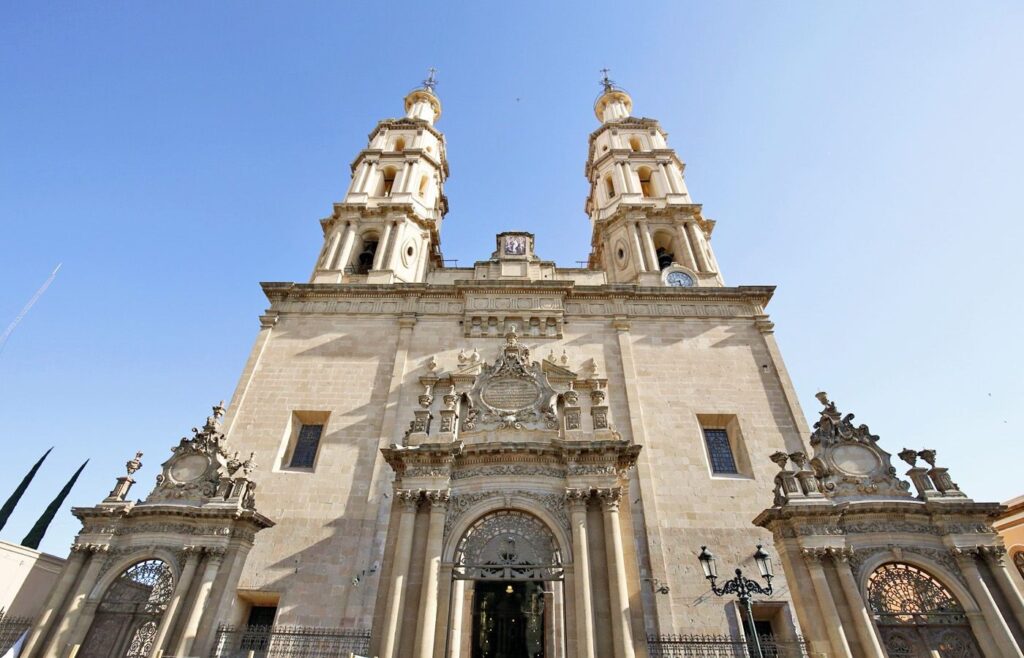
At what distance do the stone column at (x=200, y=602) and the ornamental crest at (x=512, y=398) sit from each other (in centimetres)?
717

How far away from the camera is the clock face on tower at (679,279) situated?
23.3m

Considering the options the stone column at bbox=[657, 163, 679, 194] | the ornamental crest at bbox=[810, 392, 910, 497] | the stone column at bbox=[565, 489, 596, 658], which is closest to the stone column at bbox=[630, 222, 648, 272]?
the stone column at bbox=[657, 163, 679, 194]

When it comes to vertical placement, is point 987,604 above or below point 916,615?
above

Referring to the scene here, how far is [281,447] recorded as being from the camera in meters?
17.8

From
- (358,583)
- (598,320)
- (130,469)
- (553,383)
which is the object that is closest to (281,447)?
(130,469)

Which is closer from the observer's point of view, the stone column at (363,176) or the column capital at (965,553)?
the column capital at (965,553)

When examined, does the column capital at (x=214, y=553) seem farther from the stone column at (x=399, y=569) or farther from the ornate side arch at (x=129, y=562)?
the stone column at (x=399, y=569)

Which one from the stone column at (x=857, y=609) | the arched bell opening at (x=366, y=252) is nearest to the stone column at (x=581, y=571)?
the stone column at (x=857, y=609)

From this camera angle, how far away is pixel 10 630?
13.0 metres

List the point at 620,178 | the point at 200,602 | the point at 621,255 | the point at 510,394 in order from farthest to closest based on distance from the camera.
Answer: the point at 620,178 < the point at 621,255 < the point at 510,394 < the point at 200,602

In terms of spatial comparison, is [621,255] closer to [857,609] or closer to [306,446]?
[306,446]

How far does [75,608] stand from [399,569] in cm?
770

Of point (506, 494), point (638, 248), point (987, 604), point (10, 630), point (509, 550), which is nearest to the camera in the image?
point (987, 604)

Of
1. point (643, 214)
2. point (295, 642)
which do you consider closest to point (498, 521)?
point (295, 642)
